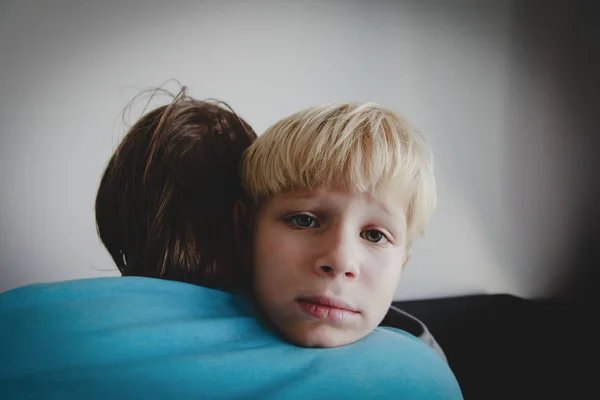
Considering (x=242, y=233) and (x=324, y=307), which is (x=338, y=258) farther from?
(x=242, y=233)

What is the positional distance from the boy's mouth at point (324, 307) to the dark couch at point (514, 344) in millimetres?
685

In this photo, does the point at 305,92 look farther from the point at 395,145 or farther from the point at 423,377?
the point at 423,377

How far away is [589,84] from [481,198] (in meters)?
0.38

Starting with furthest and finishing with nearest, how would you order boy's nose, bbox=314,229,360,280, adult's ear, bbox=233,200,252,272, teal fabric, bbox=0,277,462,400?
adult's ear, bbox=233,200,252,272
boy's nose, bbox=314,229,360,280
teal fabric, bbox=0,277,462,400

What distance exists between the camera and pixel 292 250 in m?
0.58

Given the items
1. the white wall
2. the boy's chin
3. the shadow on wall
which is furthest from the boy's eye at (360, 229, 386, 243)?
the shadow on wall

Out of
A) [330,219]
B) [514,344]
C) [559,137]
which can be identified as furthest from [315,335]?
[559,137]

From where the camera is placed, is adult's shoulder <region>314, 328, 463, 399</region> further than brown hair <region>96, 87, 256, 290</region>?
No

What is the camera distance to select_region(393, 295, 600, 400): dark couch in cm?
107

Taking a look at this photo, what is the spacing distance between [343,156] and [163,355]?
304mm

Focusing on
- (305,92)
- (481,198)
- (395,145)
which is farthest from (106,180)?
(481,198)

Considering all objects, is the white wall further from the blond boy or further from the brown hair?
the blond boy

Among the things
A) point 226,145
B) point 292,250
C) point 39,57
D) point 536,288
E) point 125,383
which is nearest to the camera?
point 125,383

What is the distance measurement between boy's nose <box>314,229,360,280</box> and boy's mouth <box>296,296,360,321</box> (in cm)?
3
